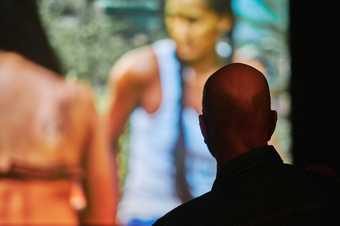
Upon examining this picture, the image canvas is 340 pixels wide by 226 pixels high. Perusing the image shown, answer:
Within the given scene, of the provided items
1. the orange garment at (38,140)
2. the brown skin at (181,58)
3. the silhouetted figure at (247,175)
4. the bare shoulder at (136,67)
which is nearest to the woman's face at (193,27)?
the brown skin at (181,58)

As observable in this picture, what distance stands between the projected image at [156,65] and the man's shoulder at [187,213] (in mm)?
1780

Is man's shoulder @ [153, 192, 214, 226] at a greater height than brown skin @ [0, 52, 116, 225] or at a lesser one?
lesser

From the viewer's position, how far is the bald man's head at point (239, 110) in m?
1.10

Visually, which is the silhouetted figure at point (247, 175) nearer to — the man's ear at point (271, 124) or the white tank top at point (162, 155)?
the man's ear at point (271, 124)

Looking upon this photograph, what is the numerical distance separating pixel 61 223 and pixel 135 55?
65 cm

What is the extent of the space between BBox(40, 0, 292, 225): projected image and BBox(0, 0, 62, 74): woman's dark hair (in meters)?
0.03

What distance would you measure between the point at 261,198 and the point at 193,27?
1.90 meters

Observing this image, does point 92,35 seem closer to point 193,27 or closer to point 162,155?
point 193,27

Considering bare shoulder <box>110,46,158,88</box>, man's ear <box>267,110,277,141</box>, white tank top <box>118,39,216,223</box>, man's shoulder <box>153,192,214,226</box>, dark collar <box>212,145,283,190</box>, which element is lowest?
man's shoulder <box>153,192,214,226</box>

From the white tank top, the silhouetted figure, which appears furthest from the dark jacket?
the white tank top

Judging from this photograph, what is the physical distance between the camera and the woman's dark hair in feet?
9.25

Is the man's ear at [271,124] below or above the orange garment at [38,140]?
below

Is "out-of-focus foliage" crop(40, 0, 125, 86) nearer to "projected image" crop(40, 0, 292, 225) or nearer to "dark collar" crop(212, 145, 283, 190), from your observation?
"projected image" crop(40, 0, 292, 225)

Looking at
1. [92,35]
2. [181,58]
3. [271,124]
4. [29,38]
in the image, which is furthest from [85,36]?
[271,124]
